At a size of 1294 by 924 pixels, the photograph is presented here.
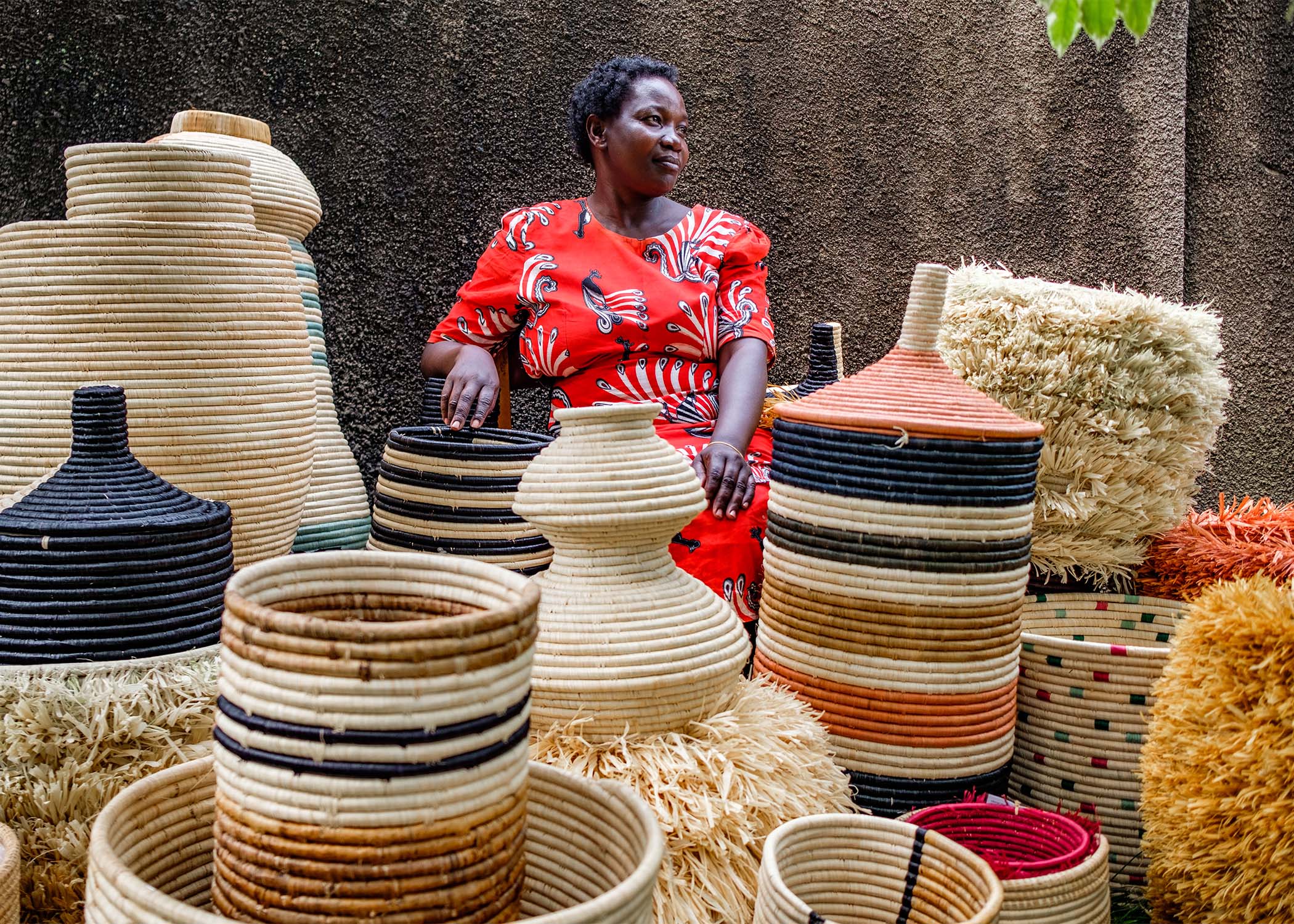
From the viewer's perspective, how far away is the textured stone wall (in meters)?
3.19

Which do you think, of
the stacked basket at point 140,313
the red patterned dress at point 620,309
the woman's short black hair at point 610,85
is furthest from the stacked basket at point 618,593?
the woman's short black hair at point 610,85

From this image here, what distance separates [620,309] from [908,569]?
4.18 ft

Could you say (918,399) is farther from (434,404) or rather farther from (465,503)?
(434,404)

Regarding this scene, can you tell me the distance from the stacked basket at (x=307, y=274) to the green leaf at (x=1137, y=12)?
180cm

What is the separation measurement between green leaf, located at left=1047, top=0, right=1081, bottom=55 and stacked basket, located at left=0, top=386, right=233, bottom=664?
53.4 inches

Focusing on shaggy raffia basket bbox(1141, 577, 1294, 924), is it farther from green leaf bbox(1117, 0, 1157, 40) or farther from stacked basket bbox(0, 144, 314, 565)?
stacked basket bbox(0, 144, 314, 565)

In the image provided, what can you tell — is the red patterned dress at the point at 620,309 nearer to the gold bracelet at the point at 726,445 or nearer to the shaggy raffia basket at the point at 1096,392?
the gold bracelet at the point at 726,445

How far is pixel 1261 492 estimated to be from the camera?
4.70 metres

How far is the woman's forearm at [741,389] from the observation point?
9.07 ft

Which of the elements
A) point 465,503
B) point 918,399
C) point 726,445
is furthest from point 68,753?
point 726,445

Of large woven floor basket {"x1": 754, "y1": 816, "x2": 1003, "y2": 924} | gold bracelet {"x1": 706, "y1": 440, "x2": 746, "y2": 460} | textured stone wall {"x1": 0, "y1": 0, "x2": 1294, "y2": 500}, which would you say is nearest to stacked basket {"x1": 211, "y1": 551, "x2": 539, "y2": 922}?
large woven floor basket {"x1": 754, "y1": 816, "x2": 1003, "y2": 924}

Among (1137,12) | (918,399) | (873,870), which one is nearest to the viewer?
(1137,12)

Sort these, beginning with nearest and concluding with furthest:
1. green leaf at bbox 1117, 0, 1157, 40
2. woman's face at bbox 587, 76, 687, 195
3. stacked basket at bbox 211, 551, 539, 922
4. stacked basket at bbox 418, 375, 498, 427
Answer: stacked basket at bbox 211, 551, 539, 922 → green leaf at bbox 1117, 0, 1157, 40 → stacked basket at bbox 418, 375, 498, 427 → woman's face at bbox 587, 76, 687, 195

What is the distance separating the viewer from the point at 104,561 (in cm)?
154
